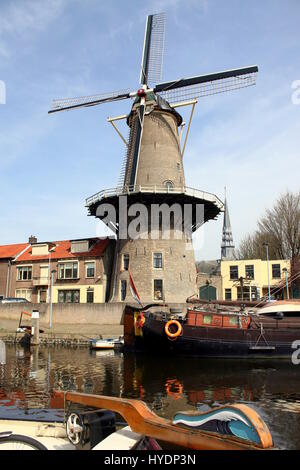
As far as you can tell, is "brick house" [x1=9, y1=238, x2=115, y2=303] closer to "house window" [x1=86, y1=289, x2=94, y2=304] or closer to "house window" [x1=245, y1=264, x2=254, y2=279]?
"house window" [x1=86, y1=289, x2=94, y2=304]

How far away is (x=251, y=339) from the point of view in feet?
80.5

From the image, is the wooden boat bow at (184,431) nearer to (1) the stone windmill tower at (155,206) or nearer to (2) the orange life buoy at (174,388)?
(2) the orange life buoy at (174,388)

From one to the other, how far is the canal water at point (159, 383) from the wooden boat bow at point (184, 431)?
5623 mm

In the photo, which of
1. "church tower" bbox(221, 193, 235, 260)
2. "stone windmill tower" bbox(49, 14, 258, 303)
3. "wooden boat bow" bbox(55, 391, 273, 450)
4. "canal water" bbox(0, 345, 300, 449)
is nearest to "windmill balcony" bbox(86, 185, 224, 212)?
"stone windmill tower" bbox(49, 14, 258, 303)

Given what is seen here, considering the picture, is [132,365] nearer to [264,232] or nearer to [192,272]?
[192,272]

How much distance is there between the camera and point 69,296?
1657 inches

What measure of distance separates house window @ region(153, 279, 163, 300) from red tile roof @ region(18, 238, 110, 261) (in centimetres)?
806

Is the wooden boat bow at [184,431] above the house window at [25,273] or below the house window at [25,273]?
below

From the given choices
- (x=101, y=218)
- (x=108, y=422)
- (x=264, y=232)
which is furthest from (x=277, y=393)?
(x=264, y=232)

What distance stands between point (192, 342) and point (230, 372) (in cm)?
449

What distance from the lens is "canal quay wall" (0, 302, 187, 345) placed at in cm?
3284

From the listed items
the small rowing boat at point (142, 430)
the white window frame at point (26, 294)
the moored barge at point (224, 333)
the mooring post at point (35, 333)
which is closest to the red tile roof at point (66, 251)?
the white window frame at point (26, 294)

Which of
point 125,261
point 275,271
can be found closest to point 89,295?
point 125,261

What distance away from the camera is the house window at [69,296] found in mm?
41659
